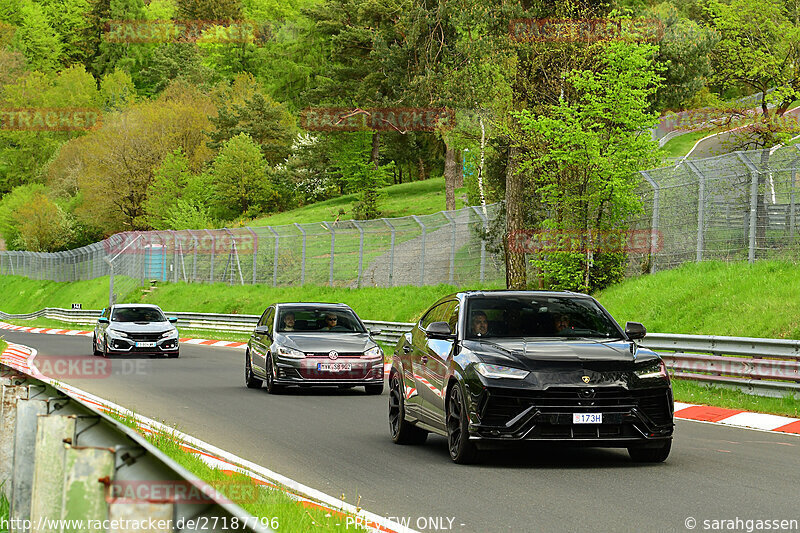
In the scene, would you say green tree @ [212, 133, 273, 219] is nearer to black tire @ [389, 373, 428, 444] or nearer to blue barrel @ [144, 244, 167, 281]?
blue barrel @ [144, 244, 167, 281]

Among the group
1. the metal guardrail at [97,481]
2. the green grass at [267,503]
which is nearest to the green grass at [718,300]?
the green grass at [267,503]

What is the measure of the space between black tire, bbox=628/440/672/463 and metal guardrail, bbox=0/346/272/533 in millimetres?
6301

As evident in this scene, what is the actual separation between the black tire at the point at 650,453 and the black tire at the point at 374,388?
889 cm

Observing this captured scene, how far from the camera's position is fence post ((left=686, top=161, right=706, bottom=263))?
2566cm

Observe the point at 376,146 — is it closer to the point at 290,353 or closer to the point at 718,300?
the point at 718,300

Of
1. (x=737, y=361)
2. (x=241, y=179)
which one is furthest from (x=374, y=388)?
(x=241, y=179)

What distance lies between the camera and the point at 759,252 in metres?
24.1

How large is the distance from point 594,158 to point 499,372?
1634 cm

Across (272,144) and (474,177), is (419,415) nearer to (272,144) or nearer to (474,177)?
(474,177)

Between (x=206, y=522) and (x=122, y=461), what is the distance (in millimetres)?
800

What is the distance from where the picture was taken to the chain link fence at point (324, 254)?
36.1m

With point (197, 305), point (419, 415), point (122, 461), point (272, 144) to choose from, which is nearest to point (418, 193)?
point (272, 144)

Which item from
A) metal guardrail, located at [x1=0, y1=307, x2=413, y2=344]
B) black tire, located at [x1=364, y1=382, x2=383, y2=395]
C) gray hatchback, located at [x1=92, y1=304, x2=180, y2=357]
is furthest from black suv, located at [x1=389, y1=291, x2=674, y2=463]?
gray hatchback, located at [x1=92, y1=304, x2=180, y2=357]

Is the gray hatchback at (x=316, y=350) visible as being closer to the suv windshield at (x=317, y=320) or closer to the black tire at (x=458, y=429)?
the suv windshield at (x=317, y=320)
